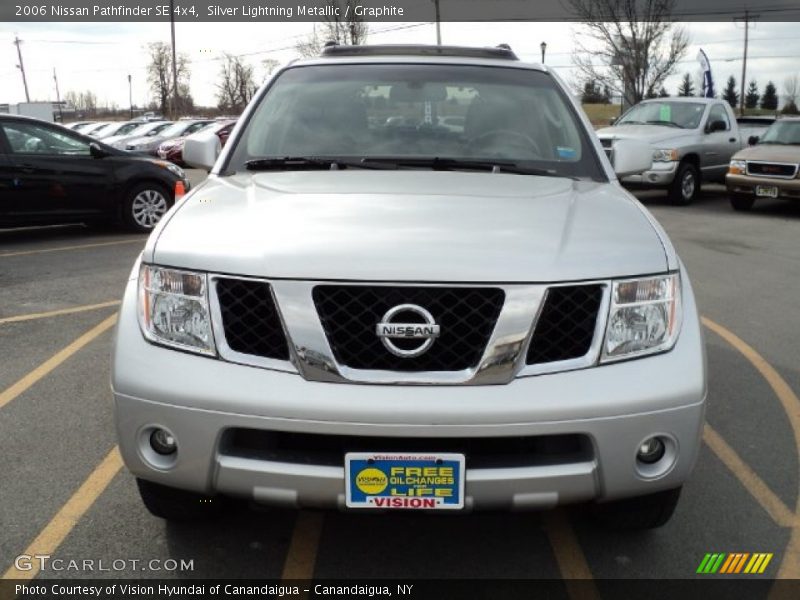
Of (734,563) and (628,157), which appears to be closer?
(734,563)

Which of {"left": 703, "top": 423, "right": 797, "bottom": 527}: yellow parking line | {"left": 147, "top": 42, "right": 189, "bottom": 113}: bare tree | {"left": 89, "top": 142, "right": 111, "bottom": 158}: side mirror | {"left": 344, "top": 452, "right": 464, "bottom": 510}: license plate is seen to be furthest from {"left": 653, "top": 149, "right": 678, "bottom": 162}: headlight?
{"left": 147, "top": 42, "right": 189, "bottom": 113}: bare tree

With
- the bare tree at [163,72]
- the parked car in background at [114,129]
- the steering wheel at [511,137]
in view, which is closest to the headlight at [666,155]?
the steering wheel at [511,137]

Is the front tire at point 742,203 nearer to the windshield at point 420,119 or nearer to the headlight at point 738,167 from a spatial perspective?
the headlight at point 738,167

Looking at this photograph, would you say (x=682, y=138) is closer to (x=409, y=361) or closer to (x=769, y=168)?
(x=769, y=168)

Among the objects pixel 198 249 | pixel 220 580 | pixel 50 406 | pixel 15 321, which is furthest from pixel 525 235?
pixel 15 321

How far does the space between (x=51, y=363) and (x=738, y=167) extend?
1137cm

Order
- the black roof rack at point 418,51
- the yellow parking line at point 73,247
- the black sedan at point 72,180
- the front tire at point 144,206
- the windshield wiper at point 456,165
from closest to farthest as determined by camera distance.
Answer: the windshield wiper at point 456,165 < the black roof rack at point 418,51 < the yellow parking line at point 73,247 < the black sedan at point 72,180 < the front tire at point 144,206

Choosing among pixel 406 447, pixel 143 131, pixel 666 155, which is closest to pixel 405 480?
pixel 406 447

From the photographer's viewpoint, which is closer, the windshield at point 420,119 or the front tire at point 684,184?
the windshield at point 420,119

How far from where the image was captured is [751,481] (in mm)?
3434

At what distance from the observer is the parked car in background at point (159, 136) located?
2559 cm

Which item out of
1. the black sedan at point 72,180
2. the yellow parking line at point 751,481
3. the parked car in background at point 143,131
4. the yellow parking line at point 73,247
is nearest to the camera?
the yellow parking line at point 751,481

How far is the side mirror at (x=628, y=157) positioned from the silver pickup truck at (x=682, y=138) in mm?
9270

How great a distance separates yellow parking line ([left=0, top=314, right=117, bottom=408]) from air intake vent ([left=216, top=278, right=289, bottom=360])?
252cm
